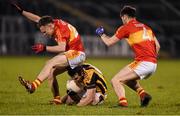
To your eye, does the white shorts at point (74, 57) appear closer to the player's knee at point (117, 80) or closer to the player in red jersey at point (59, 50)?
the player in red jersey at point (59, 50)

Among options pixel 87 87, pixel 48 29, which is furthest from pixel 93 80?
pixel 48 29

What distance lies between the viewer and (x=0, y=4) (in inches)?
1581

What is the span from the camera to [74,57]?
44.7ft

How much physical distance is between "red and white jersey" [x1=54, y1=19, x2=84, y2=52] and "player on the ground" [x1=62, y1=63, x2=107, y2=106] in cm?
43

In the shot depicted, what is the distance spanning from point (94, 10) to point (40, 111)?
102 ft

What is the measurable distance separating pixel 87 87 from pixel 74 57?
25.3 inches

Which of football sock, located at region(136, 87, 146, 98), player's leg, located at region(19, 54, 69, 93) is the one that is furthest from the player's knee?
player's leg, located at region(19, 54, 69, 93)

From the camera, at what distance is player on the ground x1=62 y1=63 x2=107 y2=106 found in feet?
44.2

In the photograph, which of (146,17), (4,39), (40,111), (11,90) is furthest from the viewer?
(146,17)

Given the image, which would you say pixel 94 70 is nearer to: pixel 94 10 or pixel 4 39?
pixel 4 39

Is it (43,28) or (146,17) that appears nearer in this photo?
(43,28)

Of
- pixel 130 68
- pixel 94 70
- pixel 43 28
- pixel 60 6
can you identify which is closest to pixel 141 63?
pixel 130 68

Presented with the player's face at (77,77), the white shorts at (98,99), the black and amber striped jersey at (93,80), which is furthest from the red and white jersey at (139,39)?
the player's face at (77,77)

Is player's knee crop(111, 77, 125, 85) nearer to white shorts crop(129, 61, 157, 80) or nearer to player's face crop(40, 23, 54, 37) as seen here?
white shorts crop(129, 61, 157, 80)
